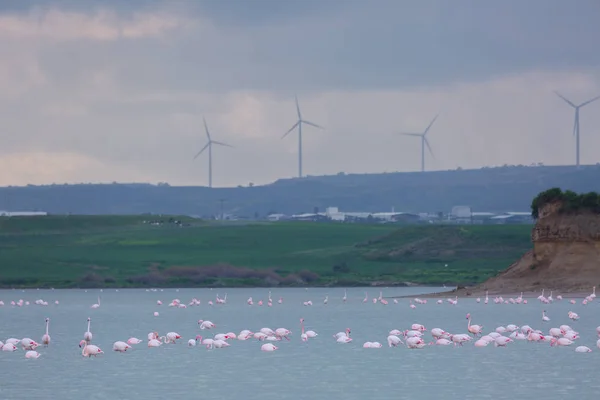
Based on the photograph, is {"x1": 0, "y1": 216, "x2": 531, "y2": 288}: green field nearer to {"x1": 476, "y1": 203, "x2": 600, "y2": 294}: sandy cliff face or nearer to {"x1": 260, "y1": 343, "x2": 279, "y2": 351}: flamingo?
{"x1": 476, "y1": 203, "x2": 600, "y2": 294}: sandy cliff face

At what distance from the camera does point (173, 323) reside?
2773 inches

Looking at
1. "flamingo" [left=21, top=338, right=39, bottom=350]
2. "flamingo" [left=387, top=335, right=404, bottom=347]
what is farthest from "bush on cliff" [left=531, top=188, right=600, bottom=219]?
"flamingo" [left=21, top=338, right=39, bottom=350]

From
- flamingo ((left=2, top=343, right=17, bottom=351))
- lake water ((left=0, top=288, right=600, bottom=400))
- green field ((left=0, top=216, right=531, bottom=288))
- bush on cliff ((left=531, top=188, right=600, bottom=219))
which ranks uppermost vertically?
bush on cliff ((left=531, top=188, right=600, bottom=219))

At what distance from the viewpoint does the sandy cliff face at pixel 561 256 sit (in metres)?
91.0

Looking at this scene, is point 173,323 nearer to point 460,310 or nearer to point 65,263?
point 460,310

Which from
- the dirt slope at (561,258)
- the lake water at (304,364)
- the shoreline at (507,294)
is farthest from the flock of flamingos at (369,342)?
the dirt slope at (561,258)

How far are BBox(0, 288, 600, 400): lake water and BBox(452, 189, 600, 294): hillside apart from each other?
14.5m

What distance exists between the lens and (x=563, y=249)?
92.6 meters

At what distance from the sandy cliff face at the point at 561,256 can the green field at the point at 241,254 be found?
23585 millimetres

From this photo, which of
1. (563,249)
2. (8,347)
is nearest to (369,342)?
(8,347)

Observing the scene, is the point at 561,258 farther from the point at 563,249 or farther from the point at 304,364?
the point at 304,364

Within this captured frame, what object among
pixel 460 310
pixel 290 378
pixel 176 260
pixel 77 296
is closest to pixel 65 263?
pixel 176 260

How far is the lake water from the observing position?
3819 cm

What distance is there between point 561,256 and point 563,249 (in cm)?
45
